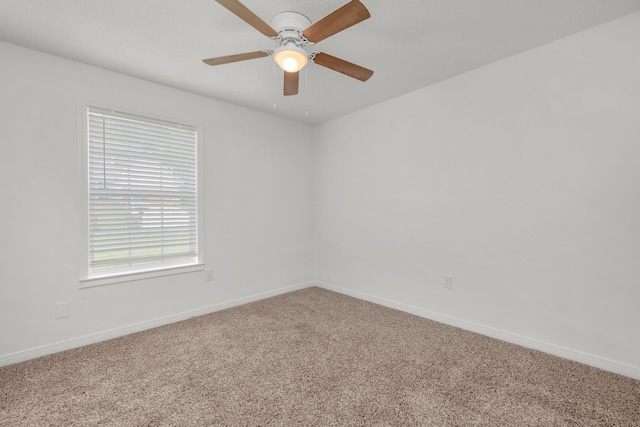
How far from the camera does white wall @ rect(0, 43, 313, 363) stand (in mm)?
2332

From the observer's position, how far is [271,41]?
2.32 m

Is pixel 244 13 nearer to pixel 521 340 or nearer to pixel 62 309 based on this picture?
pixel 62 309

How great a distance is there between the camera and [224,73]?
9.13 feet

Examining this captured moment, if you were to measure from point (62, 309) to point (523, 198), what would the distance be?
13.2 feet

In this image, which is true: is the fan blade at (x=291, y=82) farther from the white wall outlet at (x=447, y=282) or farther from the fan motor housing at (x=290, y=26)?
the white wall outlet at (x=447, y=282)

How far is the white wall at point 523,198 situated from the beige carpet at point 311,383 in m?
0.37

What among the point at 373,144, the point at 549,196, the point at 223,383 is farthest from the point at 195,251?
the point at 549,196

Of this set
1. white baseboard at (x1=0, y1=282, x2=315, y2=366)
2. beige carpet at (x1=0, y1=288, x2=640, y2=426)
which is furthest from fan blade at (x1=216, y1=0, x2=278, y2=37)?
white baseboard at (x1=0, y1=282, x2=315, y2=366)

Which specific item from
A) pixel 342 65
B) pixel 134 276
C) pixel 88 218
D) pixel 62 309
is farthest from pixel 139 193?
pixel 342 65

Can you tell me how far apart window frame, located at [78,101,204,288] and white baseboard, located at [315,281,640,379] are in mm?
2192

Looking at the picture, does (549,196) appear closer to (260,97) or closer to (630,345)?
(630,345)

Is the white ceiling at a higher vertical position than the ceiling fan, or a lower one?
higher

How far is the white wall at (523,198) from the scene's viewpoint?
2.12 metres

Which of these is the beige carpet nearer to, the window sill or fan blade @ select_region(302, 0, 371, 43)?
the window sill
